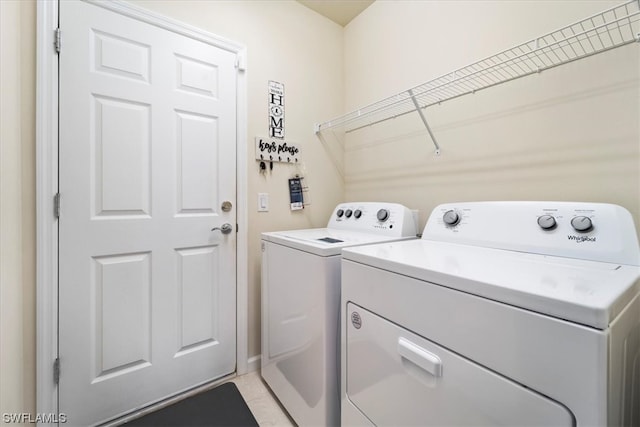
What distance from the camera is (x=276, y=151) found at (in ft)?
6.08

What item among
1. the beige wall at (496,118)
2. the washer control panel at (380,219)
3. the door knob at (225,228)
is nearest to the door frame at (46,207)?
the door knob at (225,228)

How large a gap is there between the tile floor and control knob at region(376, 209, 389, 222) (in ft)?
3.87

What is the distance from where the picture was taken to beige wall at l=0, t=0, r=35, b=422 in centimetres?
111

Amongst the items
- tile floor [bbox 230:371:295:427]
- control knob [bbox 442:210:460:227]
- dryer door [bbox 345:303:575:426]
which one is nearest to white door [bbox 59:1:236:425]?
tile floor [bbox 230:371:295:427]

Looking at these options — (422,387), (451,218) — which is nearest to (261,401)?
(422,387)

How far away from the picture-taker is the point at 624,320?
1.72 feet

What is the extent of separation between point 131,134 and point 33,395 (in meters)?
1.30

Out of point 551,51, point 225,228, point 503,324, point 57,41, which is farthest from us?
point 225,228

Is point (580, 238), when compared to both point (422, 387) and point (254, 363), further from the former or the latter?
point (254, 363)

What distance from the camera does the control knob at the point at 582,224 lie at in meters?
0.85

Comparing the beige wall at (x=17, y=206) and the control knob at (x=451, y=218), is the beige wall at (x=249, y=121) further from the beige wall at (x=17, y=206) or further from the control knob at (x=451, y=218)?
the control knob at (x=451, y=218)

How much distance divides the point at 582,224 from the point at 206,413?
1.88m

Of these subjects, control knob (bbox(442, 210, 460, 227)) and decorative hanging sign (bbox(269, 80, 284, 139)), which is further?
decorative hanging sign (bbox(269, 80, 284, 139))

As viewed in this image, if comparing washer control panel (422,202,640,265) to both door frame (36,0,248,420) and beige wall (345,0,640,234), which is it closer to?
beige wall (345,0,640,234)
